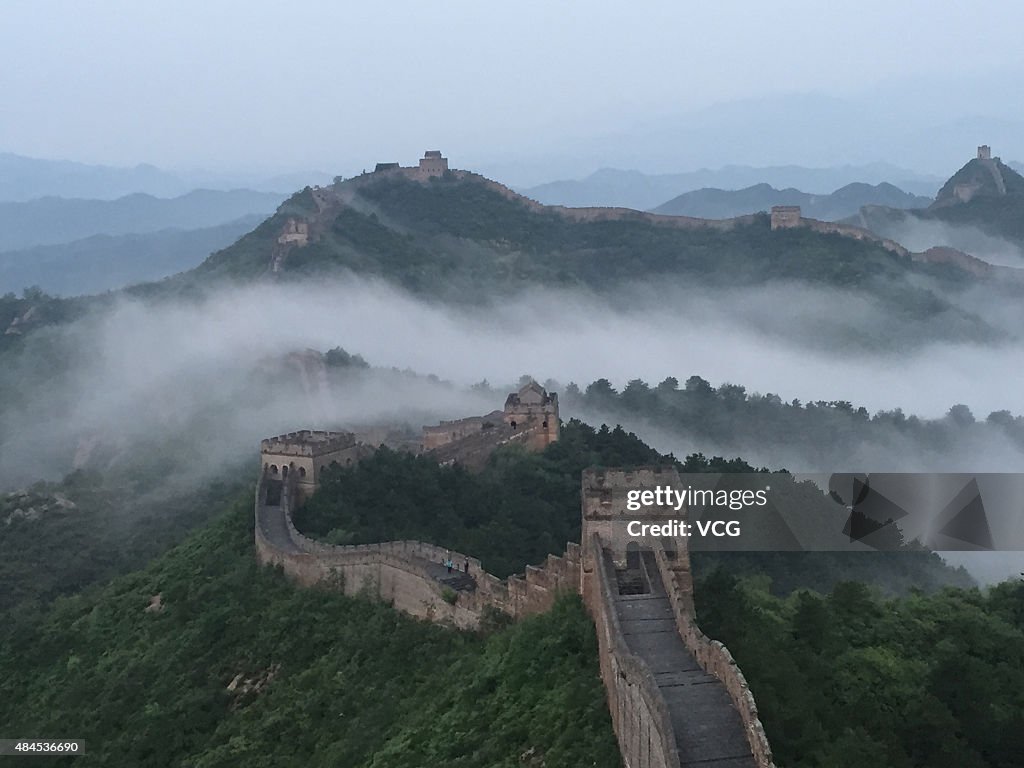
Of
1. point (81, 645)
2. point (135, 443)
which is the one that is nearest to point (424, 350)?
point (135, 443)

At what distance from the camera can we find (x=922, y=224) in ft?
412

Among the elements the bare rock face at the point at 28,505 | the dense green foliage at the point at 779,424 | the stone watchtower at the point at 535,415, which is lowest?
the dense green foliage at the point at 779,424

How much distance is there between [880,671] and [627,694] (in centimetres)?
650

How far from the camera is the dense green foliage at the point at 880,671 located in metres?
15.2

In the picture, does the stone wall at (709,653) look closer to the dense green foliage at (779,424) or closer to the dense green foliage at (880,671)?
the dense green foliage at (880,671)

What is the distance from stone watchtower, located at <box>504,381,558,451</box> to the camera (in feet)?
144

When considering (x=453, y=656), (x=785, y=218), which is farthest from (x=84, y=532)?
(x=785, y=218)

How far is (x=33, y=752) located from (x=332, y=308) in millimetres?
55833

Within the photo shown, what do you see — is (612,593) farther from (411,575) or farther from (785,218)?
(785,218)

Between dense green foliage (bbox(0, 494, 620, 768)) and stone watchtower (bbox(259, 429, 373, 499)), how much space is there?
1.55 m

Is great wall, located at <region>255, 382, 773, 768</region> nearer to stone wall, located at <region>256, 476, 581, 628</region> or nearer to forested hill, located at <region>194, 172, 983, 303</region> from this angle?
stone wall, located at <region>256, 476, 581, 628</region>

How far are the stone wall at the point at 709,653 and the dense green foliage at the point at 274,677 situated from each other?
1.81 metres

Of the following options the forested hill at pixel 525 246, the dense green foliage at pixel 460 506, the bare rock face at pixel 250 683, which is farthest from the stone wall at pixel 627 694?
the forested hill at pixel 525 246

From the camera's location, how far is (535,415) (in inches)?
1741
